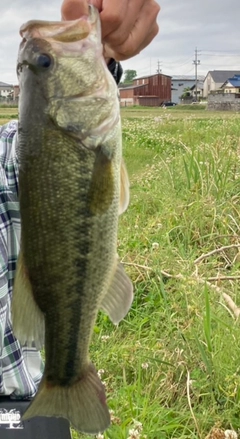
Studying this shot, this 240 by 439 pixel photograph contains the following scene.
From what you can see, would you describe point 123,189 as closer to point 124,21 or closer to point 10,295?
point 124,21

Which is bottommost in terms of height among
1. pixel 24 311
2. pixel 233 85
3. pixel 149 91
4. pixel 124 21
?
pixel 149 91

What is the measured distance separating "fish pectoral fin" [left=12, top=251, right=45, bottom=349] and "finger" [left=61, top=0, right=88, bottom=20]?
2.21 ft

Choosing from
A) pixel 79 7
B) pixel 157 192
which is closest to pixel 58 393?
pixel 79 7

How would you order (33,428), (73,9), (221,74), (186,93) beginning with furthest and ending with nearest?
1. (186,93)
2. (221,74)
3. (33,428)
4. (73,9)

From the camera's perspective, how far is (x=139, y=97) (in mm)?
68500

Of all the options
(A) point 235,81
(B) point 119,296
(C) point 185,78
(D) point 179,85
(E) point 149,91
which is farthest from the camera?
(C) point 185,78

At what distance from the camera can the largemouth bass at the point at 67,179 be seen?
1.47m

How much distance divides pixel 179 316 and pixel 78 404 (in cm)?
225

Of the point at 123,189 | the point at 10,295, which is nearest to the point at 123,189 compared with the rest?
the point at 123,189

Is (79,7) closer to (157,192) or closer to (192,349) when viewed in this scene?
(192,349)

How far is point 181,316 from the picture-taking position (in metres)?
3.81

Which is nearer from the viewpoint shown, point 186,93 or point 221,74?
point 221,74

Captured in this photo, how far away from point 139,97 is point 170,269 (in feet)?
215

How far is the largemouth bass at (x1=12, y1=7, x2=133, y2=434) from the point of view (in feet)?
4.83
